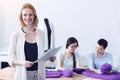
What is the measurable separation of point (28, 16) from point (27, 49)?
29 cm

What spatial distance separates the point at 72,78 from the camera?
9.53 ft

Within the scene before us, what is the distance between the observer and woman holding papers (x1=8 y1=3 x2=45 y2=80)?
228 cm

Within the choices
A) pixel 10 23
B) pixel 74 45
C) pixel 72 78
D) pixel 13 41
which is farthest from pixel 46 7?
pixel 13 41

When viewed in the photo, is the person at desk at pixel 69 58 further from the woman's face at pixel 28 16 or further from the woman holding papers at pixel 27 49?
the woman's face at pixel 28 16

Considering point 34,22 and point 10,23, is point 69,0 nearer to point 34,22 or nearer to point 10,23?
point 10,23

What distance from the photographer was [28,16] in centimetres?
227

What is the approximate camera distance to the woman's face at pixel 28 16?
227 cm

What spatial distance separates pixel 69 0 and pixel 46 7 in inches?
18.2

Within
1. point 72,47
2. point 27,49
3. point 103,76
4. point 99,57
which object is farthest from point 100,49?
point 27,49

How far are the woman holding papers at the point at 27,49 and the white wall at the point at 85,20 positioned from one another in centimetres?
228

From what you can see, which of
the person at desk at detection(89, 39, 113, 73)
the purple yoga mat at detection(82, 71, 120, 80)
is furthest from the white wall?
the purple yoga mat at detection(82, 71, 120, 80)

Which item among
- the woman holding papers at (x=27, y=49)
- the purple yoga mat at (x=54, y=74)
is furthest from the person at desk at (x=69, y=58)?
the woman holding papers at (x=27, y=49)

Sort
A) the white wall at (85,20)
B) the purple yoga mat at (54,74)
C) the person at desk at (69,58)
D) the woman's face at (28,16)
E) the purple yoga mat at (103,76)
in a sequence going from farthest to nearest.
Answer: the white wall at (85,20) < the person at desk at (69,58) < the purple yoga mat at (54,74) < the purple yoga mat at (103,76) < the woman's face at (28,16)

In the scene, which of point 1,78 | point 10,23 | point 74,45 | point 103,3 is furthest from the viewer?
point 10,23
